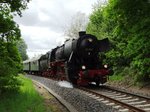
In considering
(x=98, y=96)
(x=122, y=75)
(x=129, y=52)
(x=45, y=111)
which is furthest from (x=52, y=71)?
(x=45, y=111)

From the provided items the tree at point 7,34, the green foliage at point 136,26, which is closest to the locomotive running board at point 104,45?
the green foliage at point 136,26

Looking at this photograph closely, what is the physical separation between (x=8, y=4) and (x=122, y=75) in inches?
601

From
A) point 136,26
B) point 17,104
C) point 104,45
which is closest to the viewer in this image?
point 17,104

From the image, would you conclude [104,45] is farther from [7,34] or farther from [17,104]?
[17,104]

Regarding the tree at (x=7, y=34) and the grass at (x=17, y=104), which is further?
the tree at (x=7, y=34)

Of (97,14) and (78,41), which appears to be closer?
(78,41)

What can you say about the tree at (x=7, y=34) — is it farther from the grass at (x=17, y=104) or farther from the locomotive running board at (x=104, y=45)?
the locomotive running board at (x=104, y=45)

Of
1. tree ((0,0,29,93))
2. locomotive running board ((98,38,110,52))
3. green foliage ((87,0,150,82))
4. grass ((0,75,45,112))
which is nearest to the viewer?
grass ((0,75,45,112))

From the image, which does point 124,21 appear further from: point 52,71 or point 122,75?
point 52,71

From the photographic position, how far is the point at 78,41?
2305cm

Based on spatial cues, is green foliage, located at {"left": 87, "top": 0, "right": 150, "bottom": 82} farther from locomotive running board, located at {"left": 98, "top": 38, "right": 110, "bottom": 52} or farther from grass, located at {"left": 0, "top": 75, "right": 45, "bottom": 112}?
grass, located at {"left": 0, "top": 75, "right": 45, "bottom": 112}

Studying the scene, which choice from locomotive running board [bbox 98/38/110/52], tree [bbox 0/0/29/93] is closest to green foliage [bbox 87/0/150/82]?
locomotive running board [bbox 98/38/110/52]

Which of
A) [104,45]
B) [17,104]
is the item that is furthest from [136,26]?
[17,104]

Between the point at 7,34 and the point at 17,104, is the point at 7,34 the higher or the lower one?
the higher one
